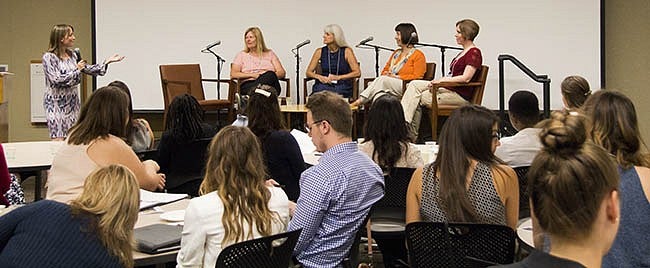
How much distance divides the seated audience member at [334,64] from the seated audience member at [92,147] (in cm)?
536

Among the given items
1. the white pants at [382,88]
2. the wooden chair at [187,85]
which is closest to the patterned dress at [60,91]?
the wooden chair at [187,85]

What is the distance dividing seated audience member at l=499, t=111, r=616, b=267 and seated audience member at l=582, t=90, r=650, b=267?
2.92 feet

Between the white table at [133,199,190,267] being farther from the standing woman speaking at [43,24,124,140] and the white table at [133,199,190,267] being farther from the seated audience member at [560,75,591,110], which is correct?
the standing woman speaking at [43,24,124,140]

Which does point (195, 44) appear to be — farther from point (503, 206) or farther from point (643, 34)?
point (503, 206)

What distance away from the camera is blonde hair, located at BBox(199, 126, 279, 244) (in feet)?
8.67

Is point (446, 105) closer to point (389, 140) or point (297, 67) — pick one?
point (297, 67)

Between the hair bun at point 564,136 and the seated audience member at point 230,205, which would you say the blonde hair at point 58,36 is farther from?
the hair bun at point 564,136

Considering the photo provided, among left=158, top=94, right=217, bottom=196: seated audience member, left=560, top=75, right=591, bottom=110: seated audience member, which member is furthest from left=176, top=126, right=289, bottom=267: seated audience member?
left=560, top=75, right=591, bottom=110: seated audience member

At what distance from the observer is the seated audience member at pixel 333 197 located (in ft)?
9.62

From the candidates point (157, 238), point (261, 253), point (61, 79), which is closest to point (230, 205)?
point (261, 253)

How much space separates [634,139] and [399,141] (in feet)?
5.79

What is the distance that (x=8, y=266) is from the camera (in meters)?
2.33

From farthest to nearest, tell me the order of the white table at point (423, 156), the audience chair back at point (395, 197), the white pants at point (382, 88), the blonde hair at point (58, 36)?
the white pants at point (382, 88)
the blonde hair at point (58, 36)
the white table at point (423, 156)
the audience chair back at point (395, 197)

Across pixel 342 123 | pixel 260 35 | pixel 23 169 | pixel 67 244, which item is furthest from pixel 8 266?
pixel 260 35
